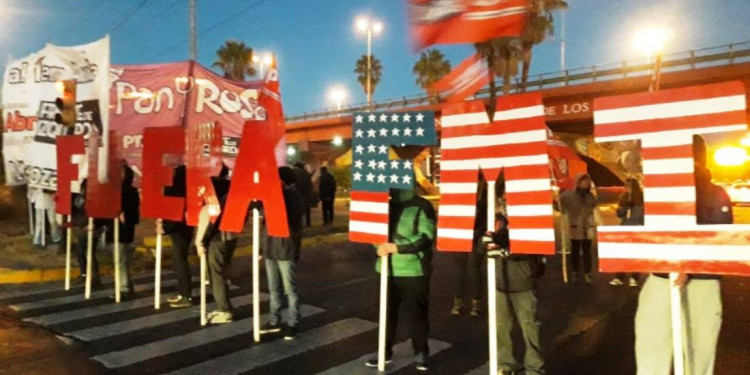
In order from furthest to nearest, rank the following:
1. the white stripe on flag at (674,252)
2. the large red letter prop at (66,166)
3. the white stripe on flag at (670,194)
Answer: the large red letter prop at (66,166) → the white stripe on flag at (670,194) → the white stripe on flag at (674,252)

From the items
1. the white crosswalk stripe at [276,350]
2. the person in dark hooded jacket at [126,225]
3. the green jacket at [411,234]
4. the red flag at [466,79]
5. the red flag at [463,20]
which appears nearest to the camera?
the red flag at [463,20]

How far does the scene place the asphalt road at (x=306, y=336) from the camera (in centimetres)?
598

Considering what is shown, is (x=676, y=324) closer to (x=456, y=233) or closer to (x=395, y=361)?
(x=456, y=233)

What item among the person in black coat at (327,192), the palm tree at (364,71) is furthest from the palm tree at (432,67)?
the person in black coat at (327,192)

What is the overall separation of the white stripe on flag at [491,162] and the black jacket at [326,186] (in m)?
13.6

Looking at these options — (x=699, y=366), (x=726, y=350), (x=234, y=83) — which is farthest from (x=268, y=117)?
(x=234, y=83)

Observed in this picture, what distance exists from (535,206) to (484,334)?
2938 millimetres

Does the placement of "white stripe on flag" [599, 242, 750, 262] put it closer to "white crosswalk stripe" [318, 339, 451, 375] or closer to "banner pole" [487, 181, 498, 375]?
"banner pole" [487, 181, 498, 375]

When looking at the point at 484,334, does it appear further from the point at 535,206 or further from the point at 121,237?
the point at 121,237

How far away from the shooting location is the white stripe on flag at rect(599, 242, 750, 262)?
3.66 m

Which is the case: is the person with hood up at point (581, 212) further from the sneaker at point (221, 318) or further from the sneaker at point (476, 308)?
the sneaker at point (221, 318)

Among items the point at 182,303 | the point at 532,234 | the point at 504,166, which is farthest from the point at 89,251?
the point at 532,234

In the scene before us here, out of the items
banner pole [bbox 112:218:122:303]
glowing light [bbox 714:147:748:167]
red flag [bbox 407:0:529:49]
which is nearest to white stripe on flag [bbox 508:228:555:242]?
red flag [bbox 407:0:529:49]

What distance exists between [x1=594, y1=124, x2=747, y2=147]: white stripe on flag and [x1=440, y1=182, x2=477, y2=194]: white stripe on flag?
1.34 meters
